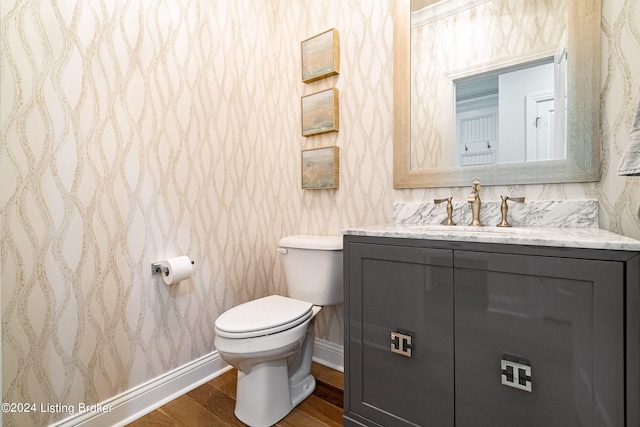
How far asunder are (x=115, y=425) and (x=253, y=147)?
1567mm

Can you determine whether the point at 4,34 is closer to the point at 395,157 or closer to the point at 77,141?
the point at 77,141

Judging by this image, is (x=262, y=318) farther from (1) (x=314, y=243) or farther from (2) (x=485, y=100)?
(2) (x=485, y=100)

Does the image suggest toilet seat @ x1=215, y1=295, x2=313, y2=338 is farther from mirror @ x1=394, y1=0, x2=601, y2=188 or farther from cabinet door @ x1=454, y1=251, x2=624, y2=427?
mirror @ x1=394, y1=0, x2=601, y2=188

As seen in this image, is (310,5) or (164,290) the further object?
(310,5)

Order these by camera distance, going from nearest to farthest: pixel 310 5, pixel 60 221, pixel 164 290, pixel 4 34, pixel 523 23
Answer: pixel 4 34
pixel 60 221
pixel 523 23
pixel 164 290
pixel 310 5

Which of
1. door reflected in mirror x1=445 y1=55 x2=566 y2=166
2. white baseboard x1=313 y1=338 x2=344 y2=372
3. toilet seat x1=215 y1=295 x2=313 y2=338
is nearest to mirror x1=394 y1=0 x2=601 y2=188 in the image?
door reflected in mirror x1=445 y1=55 x2=566 y2=166

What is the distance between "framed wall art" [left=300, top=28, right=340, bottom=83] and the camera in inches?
69.6

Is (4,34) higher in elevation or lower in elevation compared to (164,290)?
higher

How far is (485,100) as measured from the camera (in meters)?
1.39

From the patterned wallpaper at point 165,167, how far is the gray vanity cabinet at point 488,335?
524 millimetres

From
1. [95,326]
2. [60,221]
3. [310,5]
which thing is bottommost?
[95,326]

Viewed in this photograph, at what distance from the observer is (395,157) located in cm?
159

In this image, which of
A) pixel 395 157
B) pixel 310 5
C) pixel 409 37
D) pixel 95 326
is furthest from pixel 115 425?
pixel 310 5

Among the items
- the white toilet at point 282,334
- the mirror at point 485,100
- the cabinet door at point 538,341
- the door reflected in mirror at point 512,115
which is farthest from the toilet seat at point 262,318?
the door reflected in mirror at point 512,115
